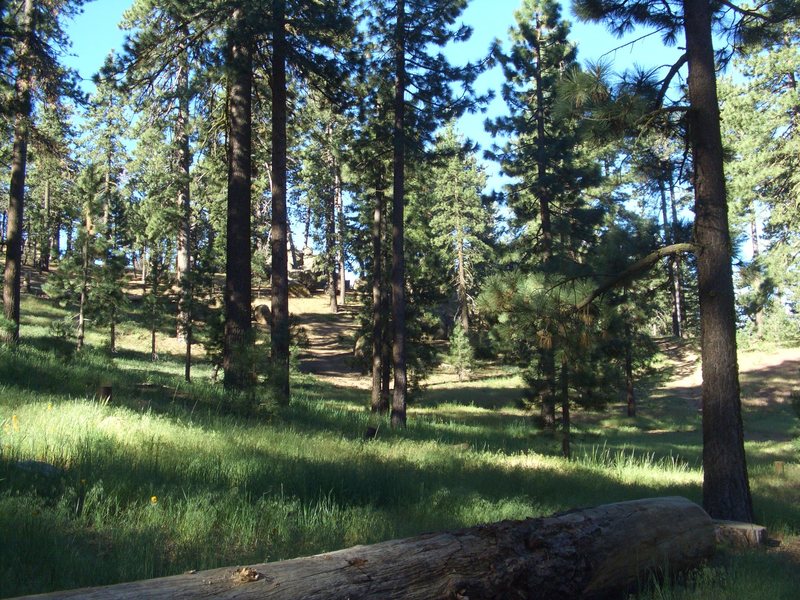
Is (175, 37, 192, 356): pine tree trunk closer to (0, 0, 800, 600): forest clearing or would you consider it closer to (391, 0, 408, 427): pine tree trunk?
(0, 0, 800, 600): forest clearing

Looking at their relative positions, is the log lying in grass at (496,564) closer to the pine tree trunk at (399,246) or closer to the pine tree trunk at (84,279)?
the pine tree trunk at (399,246)

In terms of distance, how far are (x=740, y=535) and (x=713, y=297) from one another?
276cm

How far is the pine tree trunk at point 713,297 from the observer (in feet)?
24.3

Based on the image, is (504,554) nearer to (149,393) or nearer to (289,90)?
(149,393)

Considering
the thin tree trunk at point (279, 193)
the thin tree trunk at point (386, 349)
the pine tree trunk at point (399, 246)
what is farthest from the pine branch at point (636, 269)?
the thin tree trunk at point (386, 349)

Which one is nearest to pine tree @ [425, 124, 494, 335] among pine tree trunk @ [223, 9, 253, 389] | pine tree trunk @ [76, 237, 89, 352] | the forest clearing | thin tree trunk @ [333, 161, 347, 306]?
thin tree trunk @ [333, 161, 347, 306]

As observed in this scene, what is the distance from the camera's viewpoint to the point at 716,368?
7551 millimetres

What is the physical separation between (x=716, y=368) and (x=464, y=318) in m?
38.8

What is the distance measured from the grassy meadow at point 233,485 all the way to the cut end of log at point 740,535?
1.14ft

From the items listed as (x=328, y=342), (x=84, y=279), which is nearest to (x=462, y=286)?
(x=328, y=342)

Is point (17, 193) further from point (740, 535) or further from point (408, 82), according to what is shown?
point (740, 535)

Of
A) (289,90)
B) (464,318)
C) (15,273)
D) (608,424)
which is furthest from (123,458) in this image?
(464,318)

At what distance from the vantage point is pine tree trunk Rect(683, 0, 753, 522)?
24.3ft

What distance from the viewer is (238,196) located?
14164 millimetres
